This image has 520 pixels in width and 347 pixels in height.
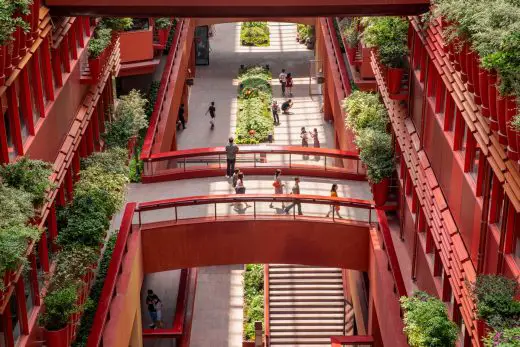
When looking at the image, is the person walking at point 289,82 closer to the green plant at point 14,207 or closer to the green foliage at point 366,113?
the green foliage at point 366,113

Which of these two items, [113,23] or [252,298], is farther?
[252,298]

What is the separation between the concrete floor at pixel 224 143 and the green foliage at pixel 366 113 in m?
2.74

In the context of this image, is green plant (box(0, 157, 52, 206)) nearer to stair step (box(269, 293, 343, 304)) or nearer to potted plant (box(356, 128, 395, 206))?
potted plant (box(356, 128, 395, 206))

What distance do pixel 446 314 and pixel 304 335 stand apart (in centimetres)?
1507

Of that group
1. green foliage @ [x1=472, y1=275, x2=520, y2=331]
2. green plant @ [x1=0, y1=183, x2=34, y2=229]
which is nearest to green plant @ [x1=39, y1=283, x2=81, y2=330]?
green plant @ [x1=0, y1=183, x2=34, y2=229]

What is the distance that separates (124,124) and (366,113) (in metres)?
8.04

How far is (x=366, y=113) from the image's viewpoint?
32938mm

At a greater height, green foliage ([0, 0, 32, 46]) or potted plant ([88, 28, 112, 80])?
potted plant ([88, 28, 112, 80])

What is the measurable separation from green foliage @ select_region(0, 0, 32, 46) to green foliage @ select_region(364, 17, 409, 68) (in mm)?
11588

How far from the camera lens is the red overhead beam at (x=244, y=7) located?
2689 centimetres

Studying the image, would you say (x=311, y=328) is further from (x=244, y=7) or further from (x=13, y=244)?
(x=13, y=244)

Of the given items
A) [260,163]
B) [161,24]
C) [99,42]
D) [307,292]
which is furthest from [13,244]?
[161,24]

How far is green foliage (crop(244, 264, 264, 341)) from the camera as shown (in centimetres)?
3784

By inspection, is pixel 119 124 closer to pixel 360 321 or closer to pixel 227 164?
pixel 227 164
